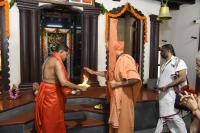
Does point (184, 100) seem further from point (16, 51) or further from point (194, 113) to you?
point (16, 51)

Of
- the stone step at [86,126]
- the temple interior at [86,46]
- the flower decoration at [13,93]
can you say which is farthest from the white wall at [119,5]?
the flower decoration at [13,93]

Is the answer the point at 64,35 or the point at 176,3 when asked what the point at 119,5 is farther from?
the point at 176,3

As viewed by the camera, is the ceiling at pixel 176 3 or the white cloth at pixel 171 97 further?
the ceiling at pixel 176 3

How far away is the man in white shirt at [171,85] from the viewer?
3.42 metres

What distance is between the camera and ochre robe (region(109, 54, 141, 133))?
11.0ft

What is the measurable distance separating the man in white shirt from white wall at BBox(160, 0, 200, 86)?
4135mm

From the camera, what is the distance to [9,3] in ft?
15.9

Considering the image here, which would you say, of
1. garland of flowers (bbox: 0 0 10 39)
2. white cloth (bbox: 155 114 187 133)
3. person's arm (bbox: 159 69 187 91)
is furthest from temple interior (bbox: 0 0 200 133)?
person's arm (bbox: 159 69 187 91)

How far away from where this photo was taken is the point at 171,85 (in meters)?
3.41

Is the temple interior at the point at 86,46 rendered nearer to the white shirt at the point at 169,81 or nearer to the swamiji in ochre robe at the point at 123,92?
the swamiji in ochre robe at the point at 123,92

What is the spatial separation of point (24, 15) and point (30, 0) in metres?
0.34

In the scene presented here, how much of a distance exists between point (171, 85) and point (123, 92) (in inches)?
27.3

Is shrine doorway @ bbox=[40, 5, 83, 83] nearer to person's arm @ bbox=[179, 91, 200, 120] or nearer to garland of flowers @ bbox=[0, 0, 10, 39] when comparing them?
garland of flowers @ bbox=[0, 0, 10, 39]

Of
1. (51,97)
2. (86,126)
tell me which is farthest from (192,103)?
(86,126)
